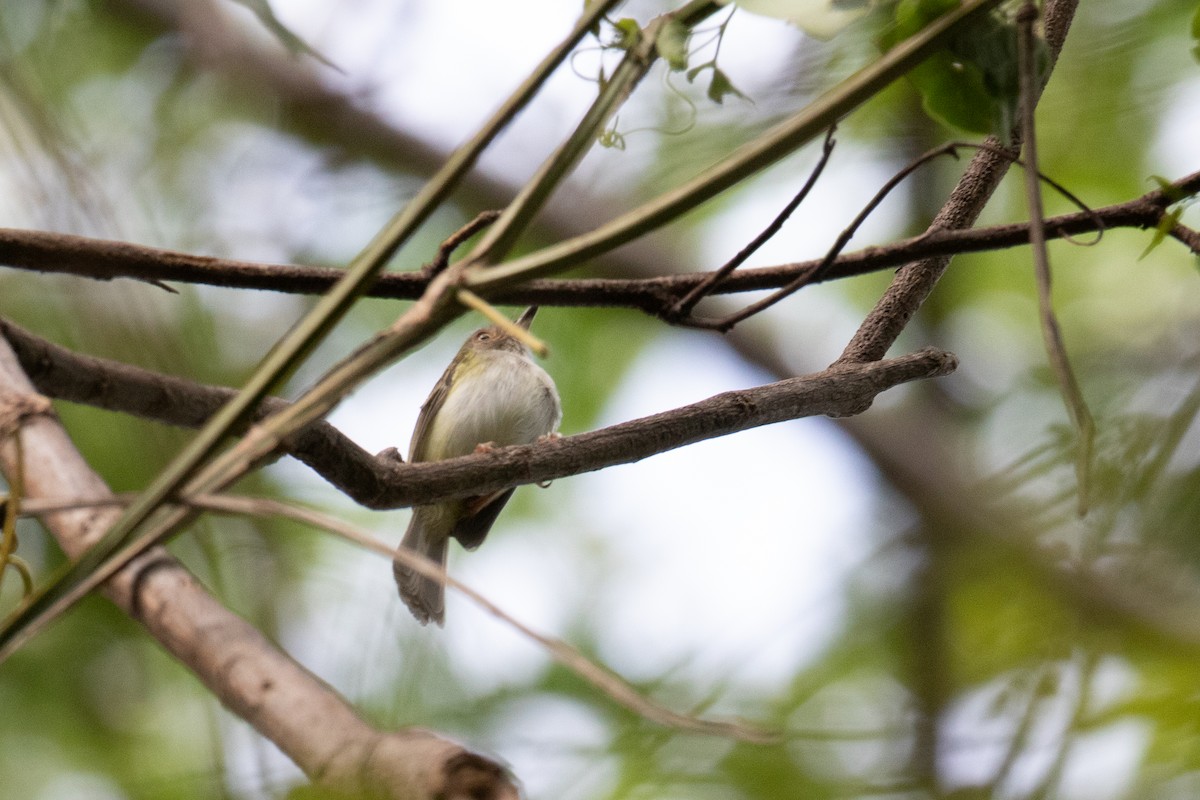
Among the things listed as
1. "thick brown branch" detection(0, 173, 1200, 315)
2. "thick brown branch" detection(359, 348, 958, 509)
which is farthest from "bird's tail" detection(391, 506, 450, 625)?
"thick brown branch" detection(0, 173, 1200, 315)

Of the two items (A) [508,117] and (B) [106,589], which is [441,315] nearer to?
(A) [508,117]

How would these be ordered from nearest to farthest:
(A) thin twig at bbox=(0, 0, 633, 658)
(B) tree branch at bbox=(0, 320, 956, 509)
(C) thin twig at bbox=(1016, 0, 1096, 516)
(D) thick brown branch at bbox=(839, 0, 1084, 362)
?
(A) thin twig at bbox=(0, 0, 633, 658)
(C) thin twig at bbox=(1016, 0, 1096, 516)
(B) tree branch at bbox=(0, 320, 956, 509)
(D) thick brown branch at bbox=(839, 0, 1084, 362)

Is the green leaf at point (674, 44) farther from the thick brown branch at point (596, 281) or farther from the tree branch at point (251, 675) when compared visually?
the tree branch at point (251, 675)

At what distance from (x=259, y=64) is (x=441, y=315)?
3.72 meters

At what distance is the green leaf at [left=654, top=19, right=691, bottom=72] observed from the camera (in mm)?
1179

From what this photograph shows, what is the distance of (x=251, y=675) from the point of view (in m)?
0.73

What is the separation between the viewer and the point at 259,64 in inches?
167

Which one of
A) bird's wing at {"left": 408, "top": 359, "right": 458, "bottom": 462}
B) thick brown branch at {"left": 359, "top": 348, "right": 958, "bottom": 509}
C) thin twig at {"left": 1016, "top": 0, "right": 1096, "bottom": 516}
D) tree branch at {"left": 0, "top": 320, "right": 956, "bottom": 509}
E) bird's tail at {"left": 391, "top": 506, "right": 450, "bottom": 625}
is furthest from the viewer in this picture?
bird's wing at {"left": 408, "top": 359, "right": 458, "bottom": 462}

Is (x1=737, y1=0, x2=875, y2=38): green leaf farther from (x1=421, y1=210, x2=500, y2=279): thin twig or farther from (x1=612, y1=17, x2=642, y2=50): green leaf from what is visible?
(x1=421, y1=210, x2=500, y2=279): thin twig

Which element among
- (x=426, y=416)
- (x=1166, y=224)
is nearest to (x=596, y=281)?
(x=1166, y=224)

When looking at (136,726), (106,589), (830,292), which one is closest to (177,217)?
(136,726)

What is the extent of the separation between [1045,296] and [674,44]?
19.2 inches

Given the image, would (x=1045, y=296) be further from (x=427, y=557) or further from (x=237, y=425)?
(x=427, y=557)

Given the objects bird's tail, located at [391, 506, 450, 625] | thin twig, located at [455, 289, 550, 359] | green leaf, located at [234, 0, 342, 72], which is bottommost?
thin twig, located at [455, 289, 550, 359]
